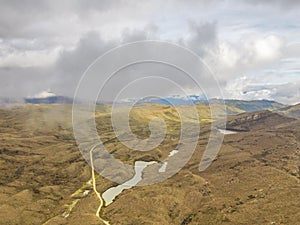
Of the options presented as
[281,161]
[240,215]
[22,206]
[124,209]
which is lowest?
[22,206]

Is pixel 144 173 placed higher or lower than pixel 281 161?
lower

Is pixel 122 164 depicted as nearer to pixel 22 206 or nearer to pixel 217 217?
pixel 22 206

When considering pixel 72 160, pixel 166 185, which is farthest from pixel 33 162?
pixel 166 185

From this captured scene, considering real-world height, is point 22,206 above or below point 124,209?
below

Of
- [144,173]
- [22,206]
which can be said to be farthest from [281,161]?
[22,206]

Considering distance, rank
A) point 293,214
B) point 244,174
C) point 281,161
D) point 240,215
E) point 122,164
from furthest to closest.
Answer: point 122,164, point 281,161, point 244,174, point 240,215, point 293,214

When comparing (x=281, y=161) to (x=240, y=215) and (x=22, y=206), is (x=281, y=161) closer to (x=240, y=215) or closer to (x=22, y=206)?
(x=240, y=215)

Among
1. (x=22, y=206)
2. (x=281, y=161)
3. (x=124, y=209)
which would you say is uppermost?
(x=281, y=161)

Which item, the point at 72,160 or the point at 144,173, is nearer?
the point at 144,173

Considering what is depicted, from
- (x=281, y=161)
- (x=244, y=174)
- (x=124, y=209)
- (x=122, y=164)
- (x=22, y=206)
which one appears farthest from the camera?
(x=122, y=164)
